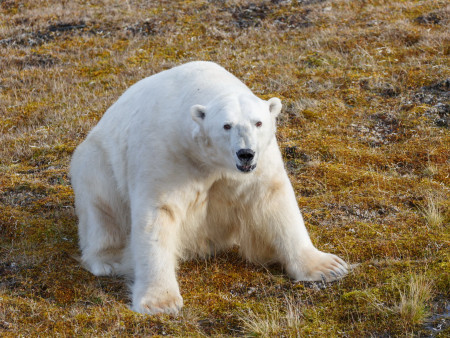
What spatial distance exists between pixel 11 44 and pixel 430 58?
34.8 ft

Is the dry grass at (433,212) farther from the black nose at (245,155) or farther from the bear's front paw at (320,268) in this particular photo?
the black nose at (245,155)

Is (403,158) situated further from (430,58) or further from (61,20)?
(61,20)

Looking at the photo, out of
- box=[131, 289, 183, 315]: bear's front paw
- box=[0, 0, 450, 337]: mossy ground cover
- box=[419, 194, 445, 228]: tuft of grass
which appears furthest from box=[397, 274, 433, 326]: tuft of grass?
box=[131, 289, 183, 315]: bear's front paw

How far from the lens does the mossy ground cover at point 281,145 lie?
445 centimetres

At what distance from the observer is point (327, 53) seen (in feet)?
38.8

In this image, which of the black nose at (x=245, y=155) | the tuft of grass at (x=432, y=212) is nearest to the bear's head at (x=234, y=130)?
the black nose at (x=245, y=155)

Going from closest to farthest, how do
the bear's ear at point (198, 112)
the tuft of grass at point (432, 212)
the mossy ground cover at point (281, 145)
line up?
Answer: the mossy ground cover at point (281, 145) → the bear's ear at point (198, 112) → the tuft of grass at point (432, 212)

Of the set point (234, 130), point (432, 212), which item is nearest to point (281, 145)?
point (432, 212)

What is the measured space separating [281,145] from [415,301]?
14.5 feet

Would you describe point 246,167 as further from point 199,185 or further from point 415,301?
point 415,301

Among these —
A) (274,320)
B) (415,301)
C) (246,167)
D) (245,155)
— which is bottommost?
(274,320)

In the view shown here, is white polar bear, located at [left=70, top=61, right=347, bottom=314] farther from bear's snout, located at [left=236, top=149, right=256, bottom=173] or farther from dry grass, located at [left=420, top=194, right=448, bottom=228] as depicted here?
dry grass, located at [left=420, top=194, right=448, bottom=228]

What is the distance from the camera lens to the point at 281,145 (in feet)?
27.0

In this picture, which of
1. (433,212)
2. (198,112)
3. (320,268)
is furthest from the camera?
(433,212)
